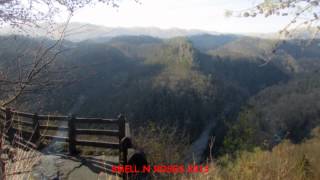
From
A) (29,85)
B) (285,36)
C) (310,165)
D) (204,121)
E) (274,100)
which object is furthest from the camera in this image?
(274,100)

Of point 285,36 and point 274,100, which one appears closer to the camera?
point 285,36

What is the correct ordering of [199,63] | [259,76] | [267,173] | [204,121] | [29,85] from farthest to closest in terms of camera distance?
1. [259,76]
2. [199,63]
3. [204,121]
4. [267,173]
5. [29,85]

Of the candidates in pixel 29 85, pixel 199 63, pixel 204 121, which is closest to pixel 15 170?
pixel 29 85

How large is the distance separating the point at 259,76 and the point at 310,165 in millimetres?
137551

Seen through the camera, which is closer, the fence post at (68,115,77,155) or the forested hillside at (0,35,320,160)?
the fence post at (68,115,77,155)

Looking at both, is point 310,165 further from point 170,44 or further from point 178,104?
point 170,44

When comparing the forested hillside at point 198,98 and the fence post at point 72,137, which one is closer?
the fence post at point 72,137

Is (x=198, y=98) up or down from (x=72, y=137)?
down

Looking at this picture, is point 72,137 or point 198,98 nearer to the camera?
point 72,137

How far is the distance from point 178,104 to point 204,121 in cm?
634

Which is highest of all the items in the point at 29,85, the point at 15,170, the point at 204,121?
the point at 29,85

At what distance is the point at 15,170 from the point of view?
4.04 meters

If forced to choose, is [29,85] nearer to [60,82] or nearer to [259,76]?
[60,82]

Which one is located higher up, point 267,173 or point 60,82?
point 60,82
